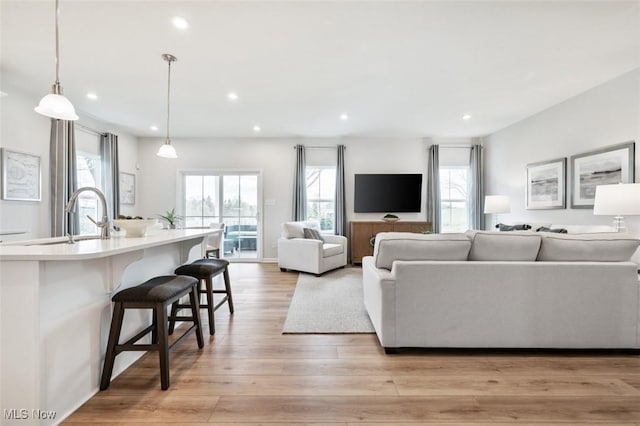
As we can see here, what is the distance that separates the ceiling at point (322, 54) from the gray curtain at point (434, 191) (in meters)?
1.45

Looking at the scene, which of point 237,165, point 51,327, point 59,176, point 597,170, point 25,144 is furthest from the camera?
point 237,165

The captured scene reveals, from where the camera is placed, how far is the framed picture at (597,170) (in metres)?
3.02

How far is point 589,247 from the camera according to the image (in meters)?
2.02

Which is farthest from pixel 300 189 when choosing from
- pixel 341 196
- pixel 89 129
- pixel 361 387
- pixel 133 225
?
pixel 361 387

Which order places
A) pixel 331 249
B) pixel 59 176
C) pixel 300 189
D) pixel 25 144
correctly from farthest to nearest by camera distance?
1. pixel 300 189
2. pixel 331 249
3. pixel 59 176
4. pixel 25 144

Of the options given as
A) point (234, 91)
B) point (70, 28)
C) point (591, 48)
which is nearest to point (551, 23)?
point (591, 48)

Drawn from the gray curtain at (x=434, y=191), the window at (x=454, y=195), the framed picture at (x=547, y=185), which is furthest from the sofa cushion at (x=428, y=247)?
the window at (x=454, y=195)

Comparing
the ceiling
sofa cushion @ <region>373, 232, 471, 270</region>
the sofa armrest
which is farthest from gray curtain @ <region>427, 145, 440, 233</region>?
sofa cushion @ <region>373, 232, 471, 270</region>

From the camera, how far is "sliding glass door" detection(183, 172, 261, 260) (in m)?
5.84

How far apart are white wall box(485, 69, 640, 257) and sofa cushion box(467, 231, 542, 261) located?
1964 mm

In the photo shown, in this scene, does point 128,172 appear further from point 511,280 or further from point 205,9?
point 511,280

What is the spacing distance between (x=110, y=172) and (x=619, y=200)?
23.1ft

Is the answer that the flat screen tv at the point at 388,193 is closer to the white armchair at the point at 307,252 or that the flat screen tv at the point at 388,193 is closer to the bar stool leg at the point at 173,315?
the white armchair at the point at 307,252

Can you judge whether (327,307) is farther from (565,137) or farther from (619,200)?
(565,137)
